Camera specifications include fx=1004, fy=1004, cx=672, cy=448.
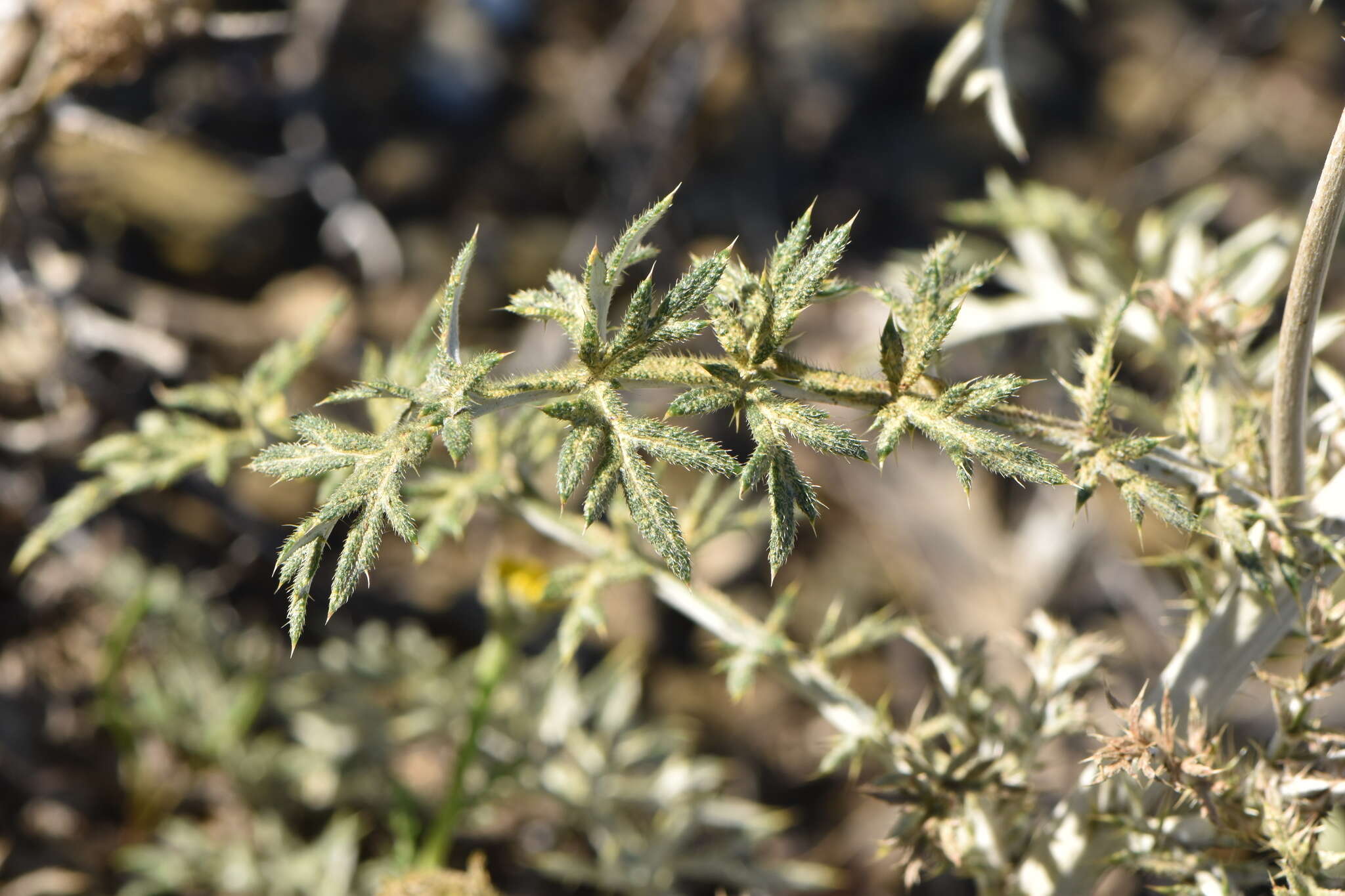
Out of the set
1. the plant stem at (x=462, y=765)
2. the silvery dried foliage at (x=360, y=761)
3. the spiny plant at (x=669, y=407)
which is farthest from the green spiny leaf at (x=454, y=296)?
the silvery dried foliage at (x=360, y=761)

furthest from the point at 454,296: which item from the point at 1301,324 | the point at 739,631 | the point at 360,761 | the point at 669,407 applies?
the point at 360,761

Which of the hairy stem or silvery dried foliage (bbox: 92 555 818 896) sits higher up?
the hairy stem

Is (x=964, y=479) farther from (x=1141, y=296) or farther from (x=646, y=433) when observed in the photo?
(x=1141, y=296)

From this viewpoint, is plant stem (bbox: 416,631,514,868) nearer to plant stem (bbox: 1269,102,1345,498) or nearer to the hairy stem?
the hairy stem

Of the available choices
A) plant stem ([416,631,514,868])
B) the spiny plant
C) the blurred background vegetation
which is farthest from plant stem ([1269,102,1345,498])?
plant stem ([416,631,514,868])

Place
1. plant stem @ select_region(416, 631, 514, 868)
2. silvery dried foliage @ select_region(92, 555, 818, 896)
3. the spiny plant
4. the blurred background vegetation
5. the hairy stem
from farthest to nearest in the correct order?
the blurred background vegetation → silvery dried foliage @ select_region(92, 555, 818, 896) → plant stem @ select_region(416, 631, 514, 868) → the hairy stem → the spiny plant

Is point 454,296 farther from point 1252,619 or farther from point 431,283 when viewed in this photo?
point 431,283

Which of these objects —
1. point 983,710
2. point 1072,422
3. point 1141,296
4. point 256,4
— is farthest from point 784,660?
point 256,4
